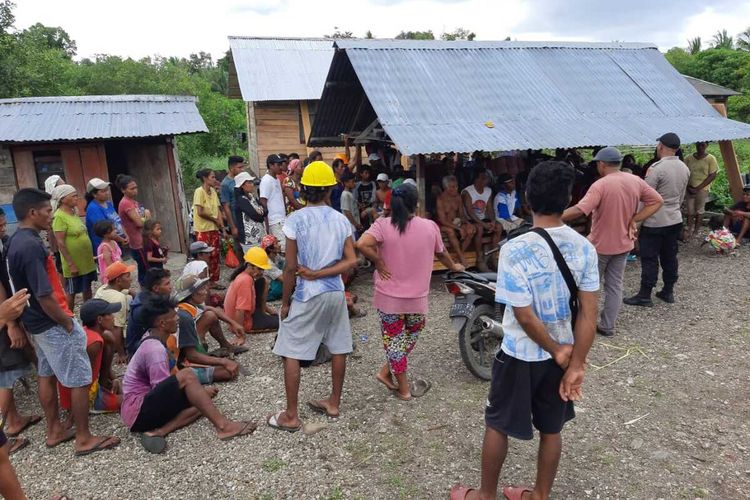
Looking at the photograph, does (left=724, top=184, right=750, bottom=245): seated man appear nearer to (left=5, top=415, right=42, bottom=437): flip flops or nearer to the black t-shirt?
the black t-shirt

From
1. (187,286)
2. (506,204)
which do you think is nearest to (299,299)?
(187,286)

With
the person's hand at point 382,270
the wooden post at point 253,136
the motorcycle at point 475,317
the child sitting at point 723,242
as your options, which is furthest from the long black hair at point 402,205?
the wooden post at point 253,136

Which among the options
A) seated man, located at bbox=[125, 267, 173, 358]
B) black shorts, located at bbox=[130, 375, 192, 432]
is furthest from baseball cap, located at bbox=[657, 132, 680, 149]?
black shorts, located at bbox=[130, 375, 192, 432]

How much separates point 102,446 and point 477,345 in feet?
9.79

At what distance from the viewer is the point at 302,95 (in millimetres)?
14859

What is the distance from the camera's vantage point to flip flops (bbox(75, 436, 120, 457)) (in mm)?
3441

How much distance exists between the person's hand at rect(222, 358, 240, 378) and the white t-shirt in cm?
281

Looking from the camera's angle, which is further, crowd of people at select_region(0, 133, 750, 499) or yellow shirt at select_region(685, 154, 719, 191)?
yellow shirt at select_region(685, 154, 719, 191)

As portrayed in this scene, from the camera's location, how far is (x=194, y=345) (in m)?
4.26

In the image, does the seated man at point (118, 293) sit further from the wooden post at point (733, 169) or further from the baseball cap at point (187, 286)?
the wooden post at point (733, 169)

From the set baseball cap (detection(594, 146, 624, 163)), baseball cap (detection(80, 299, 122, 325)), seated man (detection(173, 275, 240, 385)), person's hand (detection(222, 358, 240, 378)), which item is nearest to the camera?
baseball cap (detection(80, 299, 122, 325))

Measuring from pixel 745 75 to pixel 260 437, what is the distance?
31504 millimetres

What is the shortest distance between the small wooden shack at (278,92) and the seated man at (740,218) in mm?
10122

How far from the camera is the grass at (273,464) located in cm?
325
